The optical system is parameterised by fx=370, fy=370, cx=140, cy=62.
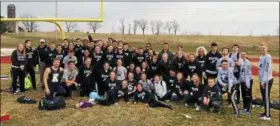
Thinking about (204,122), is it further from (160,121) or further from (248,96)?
(248,96)

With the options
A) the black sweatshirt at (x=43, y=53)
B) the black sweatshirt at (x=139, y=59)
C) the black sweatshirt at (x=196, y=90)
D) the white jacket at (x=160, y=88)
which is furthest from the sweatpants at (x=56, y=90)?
the black sweatshirt at (x=196, y=90)

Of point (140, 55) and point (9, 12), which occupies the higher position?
point (9, 12)

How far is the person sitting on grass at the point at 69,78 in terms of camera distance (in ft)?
35.5

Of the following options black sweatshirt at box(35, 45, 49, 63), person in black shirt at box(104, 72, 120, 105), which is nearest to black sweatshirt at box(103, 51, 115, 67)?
person in black shirt at box(104, 72, 120, 105)

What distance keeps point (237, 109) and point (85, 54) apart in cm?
473

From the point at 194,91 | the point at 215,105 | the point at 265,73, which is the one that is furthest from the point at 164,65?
the point at 265,73

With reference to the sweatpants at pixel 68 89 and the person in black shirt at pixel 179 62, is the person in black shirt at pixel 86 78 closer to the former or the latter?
the sweatpants at pixel 68 89

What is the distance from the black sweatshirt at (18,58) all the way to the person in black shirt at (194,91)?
5149 mm

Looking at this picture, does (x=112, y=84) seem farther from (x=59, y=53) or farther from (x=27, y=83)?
(x=27, y=83)

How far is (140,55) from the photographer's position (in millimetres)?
11516

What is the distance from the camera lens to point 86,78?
36.0 feet

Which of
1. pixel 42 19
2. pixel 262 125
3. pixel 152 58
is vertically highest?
pixel 42 19

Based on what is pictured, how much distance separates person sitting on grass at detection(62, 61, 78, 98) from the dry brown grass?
2.49 feet

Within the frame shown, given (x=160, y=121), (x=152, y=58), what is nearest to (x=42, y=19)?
(x=152, y=58)
